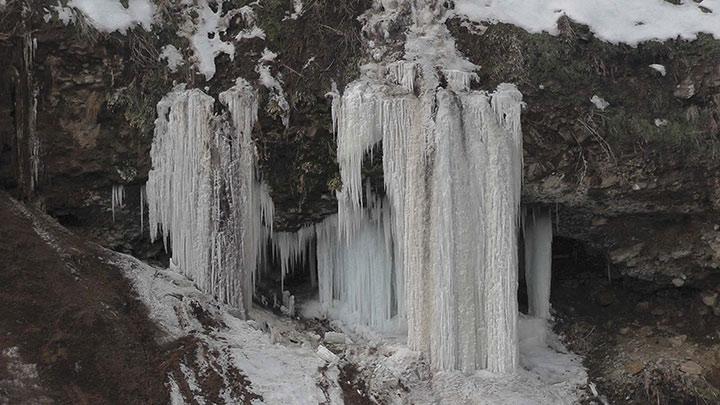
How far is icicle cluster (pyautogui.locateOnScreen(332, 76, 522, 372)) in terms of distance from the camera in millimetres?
9891

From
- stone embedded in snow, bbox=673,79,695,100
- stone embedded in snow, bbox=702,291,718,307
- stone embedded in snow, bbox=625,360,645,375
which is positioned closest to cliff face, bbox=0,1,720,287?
stone embedded in snow, bbox=673,79,695,100

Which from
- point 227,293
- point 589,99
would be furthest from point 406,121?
point 227,293

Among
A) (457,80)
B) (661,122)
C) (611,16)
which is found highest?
(611,16)

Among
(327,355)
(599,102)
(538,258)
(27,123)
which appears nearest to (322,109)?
(327,355)

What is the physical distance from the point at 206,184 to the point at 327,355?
2.73 metres

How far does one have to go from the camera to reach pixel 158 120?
10539 mm

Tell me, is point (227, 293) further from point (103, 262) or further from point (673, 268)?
point (673, 268)

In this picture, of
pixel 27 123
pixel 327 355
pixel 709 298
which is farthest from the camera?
pixel 709 298

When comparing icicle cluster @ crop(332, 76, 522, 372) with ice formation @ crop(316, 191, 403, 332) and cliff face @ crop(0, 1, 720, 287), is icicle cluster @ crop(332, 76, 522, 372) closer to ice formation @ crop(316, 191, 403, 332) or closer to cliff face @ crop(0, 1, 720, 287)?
cliff face @ crop(0, 1, 720, 287)

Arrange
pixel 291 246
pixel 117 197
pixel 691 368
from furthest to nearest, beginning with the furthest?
1. pixel 291 246
2. pixel 691 368
3. pixel 117 197

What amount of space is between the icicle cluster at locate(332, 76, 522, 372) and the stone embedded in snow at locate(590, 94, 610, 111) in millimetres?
1158

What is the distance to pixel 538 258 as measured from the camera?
39.1ft

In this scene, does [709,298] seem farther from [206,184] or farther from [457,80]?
[206,184]

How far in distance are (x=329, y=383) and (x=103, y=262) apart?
3.16 m
